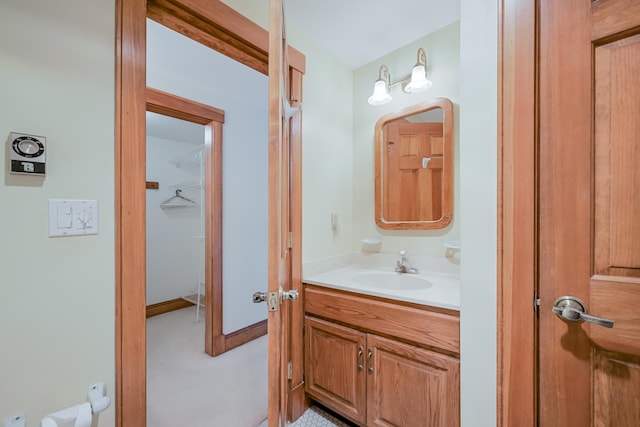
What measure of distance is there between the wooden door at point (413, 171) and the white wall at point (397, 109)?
108 millimetres

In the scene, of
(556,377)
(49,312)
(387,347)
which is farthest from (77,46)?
(556,377)

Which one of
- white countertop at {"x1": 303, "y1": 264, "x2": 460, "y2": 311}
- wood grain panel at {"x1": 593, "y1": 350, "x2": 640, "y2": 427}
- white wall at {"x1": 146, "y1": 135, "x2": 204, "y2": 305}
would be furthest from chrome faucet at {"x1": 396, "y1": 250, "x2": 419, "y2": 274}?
white wall at {"x1": 146, "y1": 135, "x2": 204, "y2": 305}

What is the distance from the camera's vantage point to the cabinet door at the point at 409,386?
1.06 metres

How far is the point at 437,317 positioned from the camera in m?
1.10

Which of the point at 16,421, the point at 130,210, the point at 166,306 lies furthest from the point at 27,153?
the point at 166,306

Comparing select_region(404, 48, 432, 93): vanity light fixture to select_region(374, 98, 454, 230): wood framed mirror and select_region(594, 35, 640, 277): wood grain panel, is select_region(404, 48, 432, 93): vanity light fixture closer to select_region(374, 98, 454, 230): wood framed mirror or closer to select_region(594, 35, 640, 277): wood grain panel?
select_region(374, 98, 454, 230): wood framed mirror

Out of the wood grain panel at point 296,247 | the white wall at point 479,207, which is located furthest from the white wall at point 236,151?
the white wall at point 479,207

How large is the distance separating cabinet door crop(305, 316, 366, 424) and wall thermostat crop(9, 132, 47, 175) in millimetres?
1399

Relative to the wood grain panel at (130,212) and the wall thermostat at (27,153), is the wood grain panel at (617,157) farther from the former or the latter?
the wall thermostat at (27,153)

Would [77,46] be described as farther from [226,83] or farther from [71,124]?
[226,83]

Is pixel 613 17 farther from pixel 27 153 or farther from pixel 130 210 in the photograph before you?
pixel 27 153

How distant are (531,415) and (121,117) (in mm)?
1766

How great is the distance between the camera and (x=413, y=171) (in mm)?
1800

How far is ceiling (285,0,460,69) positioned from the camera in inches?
56.2
